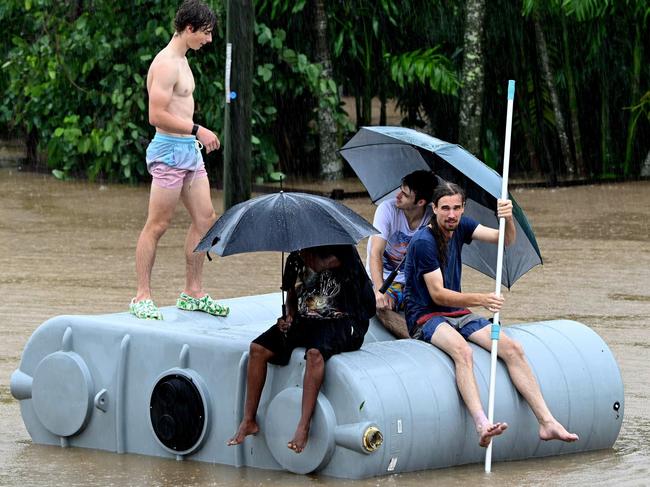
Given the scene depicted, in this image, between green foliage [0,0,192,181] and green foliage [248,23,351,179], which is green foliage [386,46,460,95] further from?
green foliage [0,0,192,181]

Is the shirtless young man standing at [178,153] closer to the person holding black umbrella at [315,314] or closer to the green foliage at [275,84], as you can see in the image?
the person holding black umbrella at [315,314]

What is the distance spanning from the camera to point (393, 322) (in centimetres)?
907

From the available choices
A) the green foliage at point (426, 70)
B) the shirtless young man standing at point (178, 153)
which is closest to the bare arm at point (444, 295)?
the shirtless young man standing at point (178, 153)

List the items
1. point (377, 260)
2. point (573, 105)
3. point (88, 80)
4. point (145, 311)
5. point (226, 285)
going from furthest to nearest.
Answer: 1. point (573, 105)
2. point (88, 80)
3. point (226, 285)
4. point (377, 260)
5. point (145, 311)

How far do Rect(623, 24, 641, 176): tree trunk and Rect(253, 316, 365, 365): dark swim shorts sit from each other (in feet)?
47.8

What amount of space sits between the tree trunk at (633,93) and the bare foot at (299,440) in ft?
49.1

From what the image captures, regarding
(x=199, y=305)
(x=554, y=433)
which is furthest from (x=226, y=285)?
(x=554, y=433)

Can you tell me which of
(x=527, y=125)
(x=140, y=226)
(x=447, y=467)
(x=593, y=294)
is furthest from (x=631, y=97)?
(x=447, y=467)

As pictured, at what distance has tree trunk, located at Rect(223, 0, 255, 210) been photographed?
14.1 meters

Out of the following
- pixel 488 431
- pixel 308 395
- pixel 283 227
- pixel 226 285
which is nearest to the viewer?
pixel 308 395

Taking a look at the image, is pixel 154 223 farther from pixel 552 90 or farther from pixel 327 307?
pixel 552 90

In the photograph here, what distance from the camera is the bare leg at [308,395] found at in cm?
755

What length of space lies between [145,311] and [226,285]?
4799 mm

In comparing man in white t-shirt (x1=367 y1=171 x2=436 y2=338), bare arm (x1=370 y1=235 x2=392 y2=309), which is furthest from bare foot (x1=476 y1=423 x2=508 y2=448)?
bare arm (x1=370 y1=235 x2=392 y2=309)
